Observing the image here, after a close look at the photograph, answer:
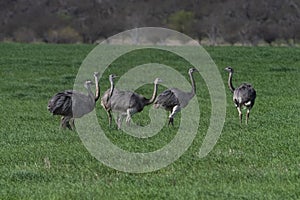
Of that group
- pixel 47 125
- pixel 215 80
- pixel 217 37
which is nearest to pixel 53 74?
pixel 215 80

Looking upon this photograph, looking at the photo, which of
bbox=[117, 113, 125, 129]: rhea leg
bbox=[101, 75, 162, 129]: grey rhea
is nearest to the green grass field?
bbox=[117, 113, 125, 129]: rhea leg

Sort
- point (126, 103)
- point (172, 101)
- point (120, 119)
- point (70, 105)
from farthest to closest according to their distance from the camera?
point (172, 101), point (120, 119), point (126, 103), point (70, 105)

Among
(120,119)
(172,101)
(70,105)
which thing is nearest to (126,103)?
(120,119)

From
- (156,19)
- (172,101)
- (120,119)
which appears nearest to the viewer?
(120,119)

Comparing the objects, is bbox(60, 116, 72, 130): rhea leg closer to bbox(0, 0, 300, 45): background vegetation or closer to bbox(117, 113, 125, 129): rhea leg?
bbox(117, 113, 125, 129): rhea leg

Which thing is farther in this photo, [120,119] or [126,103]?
[120,119]

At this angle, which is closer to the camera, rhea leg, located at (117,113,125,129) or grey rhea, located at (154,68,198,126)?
rhea leg, located at (117,113,125,129)

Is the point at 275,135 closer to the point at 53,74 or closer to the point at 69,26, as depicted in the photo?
the point at 53,74

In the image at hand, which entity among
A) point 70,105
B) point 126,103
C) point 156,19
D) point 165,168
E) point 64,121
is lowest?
point 165,168

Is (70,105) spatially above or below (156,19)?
below

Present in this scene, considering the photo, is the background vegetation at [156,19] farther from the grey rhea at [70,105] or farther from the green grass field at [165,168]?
the grey rhea at [70,105]

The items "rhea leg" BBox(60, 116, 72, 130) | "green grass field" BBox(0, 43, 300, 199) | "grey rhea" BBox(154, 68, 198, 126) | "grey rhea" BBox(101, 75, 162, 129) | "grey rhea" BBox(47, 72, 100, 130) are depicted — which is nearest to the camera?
"green grass field" BBox(0, 43, 300, 199)

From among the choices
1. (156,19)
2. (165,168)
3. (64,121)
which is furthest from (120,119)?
(156,19)

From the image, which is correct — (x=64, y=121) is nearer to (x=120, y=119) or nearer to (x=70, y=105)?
(x=70, y=105)
